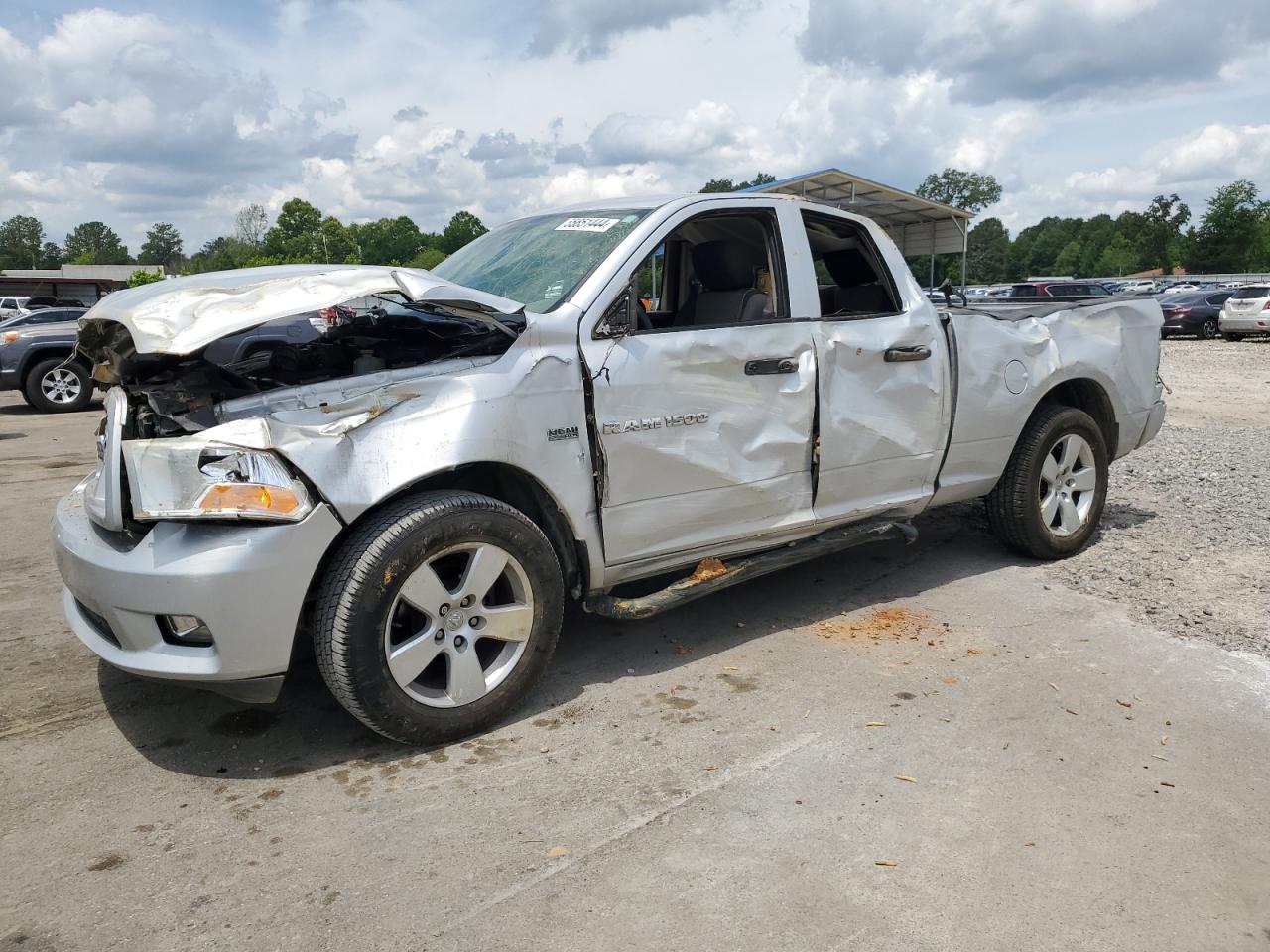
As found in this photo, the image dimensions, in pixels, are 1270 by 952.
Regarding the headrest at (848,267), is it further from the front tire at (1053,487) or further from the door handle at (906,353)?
the front tire at (1053,487)

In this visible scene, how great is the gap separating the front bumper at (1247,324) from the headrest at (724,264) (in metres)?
24.4

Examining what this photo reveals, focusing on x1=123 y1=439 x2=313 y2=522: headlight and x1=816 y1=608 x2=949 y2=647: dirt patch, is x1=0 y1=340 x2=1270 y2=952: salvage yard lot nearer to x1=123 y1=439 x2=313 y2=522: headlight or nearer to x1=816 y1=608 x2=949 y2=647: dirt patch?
x1=816 y1=608 x2=949 y2=647: dirt patch

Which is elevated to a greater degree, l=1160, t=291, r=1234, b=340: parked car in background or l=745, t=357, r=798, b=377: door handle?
l=745, t=357, r=798, b=377: door handle

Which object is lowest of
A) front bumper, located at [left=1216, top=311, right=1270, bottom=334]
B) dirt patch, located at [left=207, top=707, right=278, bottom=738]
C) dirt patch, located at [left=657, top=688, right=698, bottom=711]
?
front bumper, located at [left=1216, top=311, right=1270, bottom=334]

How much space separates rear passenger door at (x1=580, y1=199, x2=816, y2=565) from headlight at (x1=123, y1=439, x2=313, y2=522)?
1.15 m

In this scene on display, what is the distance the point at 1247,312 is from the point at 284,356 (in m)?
26.6

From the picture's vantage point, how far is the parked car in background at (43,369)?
44.8 ft

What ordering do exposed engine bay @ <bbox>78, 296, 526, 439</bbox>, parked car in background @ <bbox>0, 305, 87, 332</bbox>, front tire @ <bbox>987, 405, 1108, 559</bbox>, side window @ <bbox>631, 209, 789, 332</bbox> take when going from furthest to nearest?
parked car in background @ <bbox>0, 305, 87, 332</bbox> → front tire @ <bbox>987, 405, 1108, 559</bbox> → side window @ <bbox>631, 209, 789, 332</bbox> → exposed engine bay @ <bbox>78, 296, 526, 439</bbox>

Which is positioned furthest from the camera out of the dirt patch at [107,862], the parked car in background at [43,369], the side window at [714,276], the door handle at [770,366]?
the parked car in background at [43,369]

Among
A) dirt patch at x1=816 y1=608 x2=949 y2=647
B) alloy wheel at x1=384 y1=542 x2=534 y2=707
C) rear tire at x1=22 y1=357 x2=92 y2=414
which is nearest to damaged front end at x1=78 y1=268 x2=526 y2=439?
alloy wheel at x1=384 y1=542 x2=534 y2=707

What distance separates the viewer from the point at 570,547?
3.73 meters

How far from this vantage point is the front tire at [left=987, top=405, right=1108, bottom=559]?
17.3 feet

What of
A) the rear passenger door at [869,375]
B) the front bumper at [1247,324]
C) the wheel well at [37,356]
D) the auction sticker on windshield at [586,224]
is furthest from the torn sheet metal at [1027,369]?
the front bumper at [1247,324]

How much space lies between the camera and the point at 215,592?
2.96 metres
